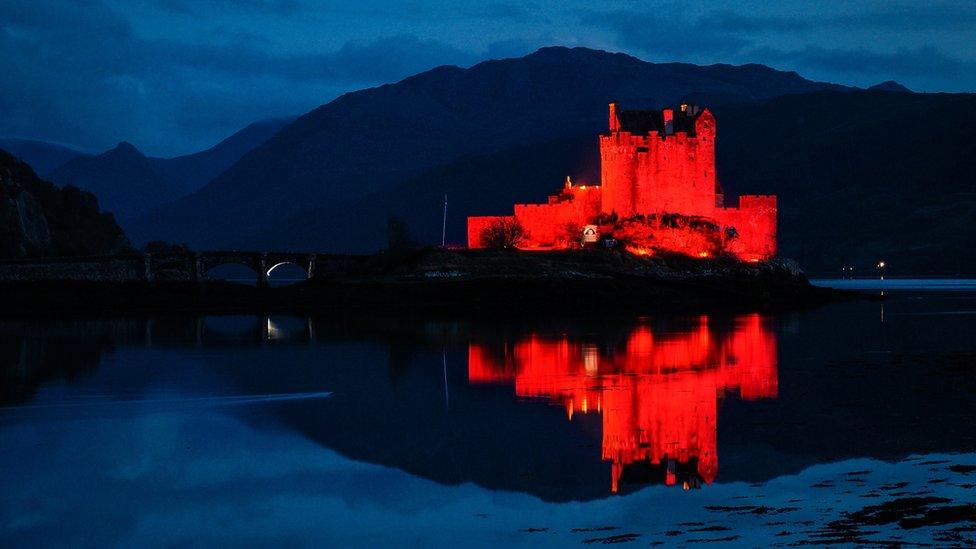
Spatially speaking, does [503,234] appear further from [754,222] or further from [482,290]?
[754,222]

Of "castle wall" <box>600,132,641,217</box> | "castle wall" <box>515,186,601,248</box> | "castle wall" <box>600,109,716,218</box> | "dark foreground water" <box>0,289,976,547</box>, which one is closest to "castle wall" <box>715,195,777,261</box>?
"castle wall" <box>600,109,716,218</box>

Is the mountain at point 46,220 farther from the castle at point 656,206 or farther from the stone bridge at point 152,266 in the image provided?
the castle at point 656,206

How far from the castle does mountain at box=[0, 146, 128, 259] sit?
33.0m

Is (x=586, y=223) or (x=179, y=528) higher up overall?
(x=586, y=223)

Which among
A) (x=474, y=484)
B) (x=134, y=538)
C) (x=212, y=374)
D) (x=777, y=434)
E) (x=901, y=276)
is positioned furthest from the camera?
(x=901, y=276)

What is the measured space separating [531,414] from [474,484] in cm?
620

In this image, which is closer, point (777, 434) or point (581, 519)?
point (581, 519)

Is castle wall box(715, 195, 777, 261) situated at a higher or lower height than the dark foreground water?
higher

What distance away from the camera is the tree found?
7481cm

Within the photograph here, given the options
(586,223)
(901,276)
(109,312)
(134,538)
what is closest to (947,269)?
(901,276)

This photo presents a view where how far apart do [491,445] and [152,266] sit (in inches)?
2347

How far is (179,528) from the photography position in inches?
583

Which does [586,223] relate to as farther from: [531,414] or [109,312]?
[531,414]

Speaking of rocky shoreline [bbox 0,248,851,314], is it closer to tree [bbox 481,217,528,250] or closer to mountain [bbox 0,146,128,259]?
tree [bbox 481,217,528,250]
